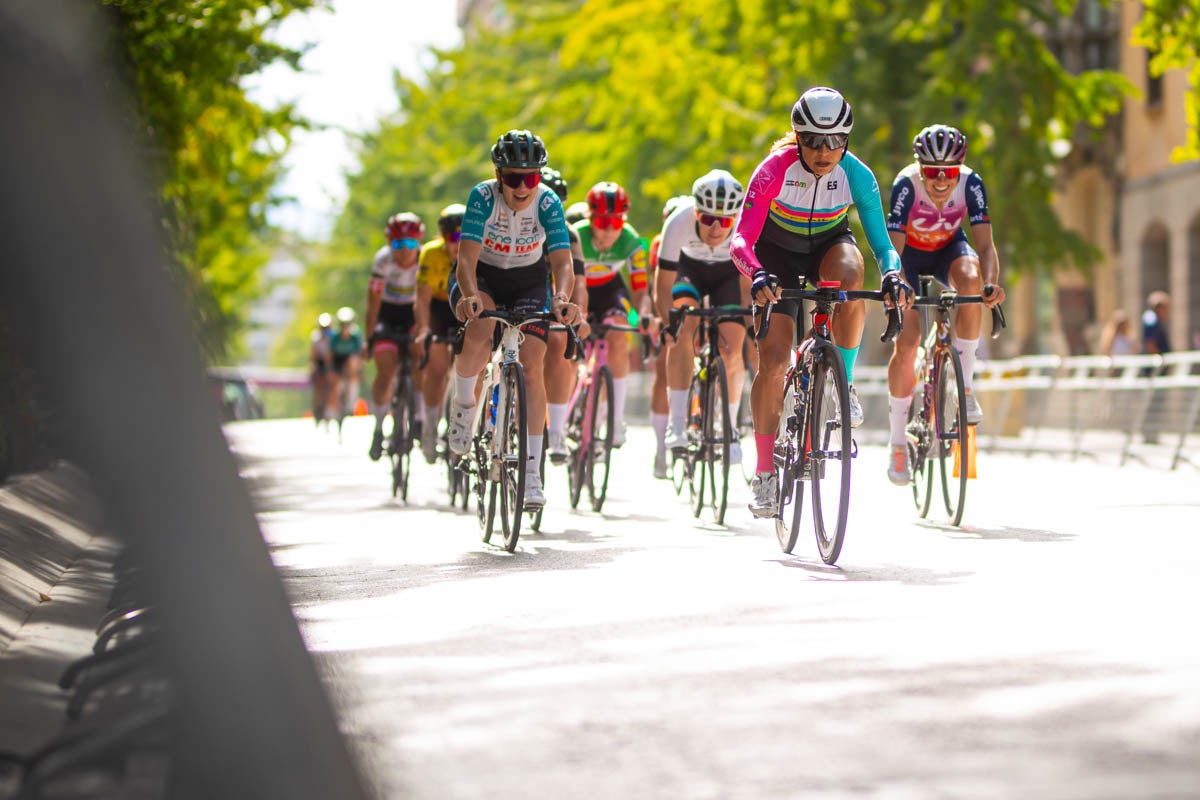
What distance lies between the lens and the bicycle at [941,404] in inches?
420

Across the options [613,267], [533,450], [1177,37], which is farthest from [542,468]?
[1177,37]

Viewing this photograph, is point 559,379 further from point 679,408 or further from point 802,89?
point 802,89

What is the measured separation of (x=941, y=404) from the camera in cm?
1095

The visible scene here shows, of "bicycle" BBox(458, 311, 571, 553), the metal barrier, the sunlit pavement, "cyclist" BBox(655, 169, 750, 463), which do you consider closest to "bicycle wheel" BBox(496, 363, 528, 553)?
"bicycle" BBox(458, 311, 571, 553)

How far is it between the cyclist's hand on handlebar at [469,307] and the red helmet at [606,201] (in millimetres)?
3888

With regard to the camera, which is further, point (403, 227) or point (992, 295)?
point (403, 227)

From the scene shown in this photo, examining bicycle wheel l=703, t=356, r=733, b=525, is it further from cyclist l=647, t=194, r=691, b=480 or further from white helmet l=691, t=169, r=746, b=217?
cyclist l=647, t=194, r=691, b=480

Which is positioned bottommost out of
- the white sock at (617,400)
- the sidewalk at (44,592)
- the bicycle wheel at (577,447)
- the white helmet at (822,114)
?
the sidewalk at (44,592)

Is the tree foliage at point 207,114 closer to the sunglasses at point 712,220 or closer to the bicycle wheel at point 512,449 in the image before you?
the bicycle wheel at point 512,449

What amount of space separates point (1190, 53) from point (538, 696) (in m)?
16.9

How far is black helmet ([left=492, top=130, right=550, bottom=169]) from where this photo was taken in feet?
33.6

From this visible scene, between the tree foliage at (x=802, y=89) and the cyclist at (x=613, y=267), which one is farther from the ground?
the tree foliage at (x=802, y=89)

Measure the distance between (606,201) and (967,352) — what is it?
134 inches

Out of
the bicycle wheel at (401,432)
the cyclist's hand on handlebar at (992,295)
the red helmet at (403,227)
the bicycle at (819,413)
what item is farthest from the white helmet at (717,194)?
the red helmet at (403,227)
